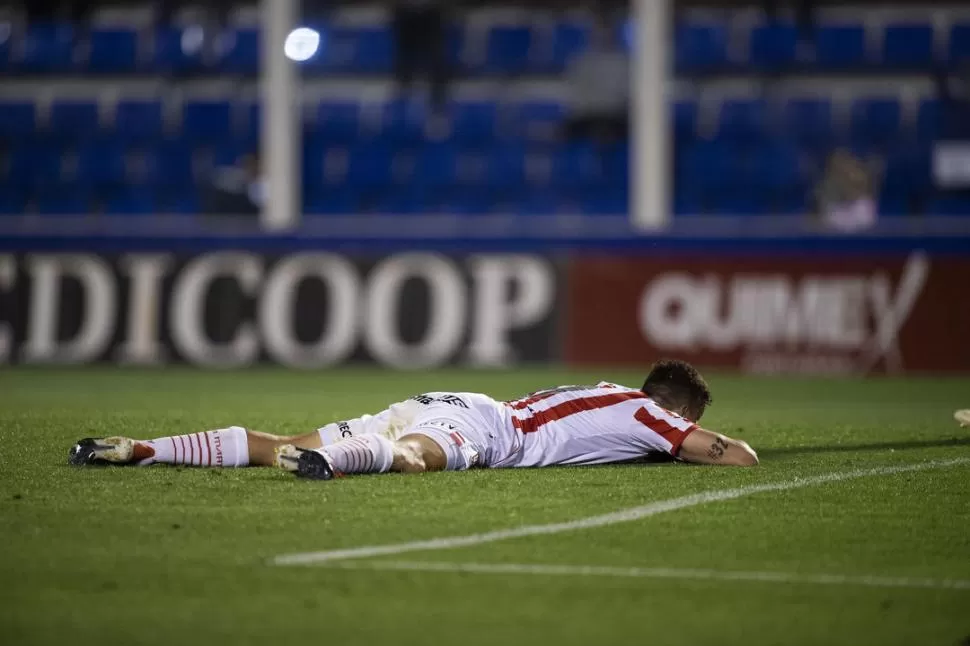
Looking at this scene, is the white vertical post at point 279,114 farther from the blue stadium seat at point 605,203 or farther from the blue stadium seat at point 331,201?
the blue stadium seat at point 605,203

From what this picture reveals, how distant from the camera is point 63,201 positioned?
21.7 meters

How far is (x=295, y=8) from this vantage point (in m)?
19.1

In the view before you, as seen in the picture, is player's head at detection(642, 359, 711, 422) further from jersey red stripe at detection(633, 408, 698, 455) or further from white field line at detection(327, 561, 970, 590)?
white field line at detection(327, 561, 970, 590)

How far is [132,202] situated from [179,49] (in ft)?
11.1

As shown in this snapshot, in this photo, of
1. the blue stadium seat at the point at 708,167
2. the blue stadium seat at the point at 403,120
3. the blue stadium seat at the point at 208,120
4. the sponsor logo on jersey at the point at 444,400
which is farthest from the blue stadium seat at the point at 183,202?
the sponsor logo on jersey at the point at 444,400

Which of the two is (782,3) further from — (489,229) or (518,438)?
(518,438)

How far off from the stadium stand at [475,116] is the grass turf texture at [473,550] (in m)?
12.3

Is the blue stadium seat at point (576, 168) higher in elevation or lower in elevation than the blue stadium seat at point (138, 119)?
lower

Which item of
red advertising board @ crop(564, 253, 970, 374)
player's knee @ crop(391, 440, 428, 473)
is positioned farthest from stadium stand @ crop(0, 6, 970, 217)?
player's knee @ crop(391, 440, 428, 473)

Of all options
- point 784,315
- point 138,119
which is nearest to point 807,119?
point 784,315

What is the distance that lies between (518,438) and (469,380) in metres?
8.05

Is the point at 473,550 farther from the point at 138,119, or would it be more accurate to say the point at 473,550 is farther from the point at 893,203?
the point at 138,119

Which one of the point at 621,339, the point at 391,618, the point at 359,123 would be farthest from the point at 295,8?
the point at 391,618

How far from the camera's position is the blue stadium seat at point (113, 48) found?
23.8 meters
